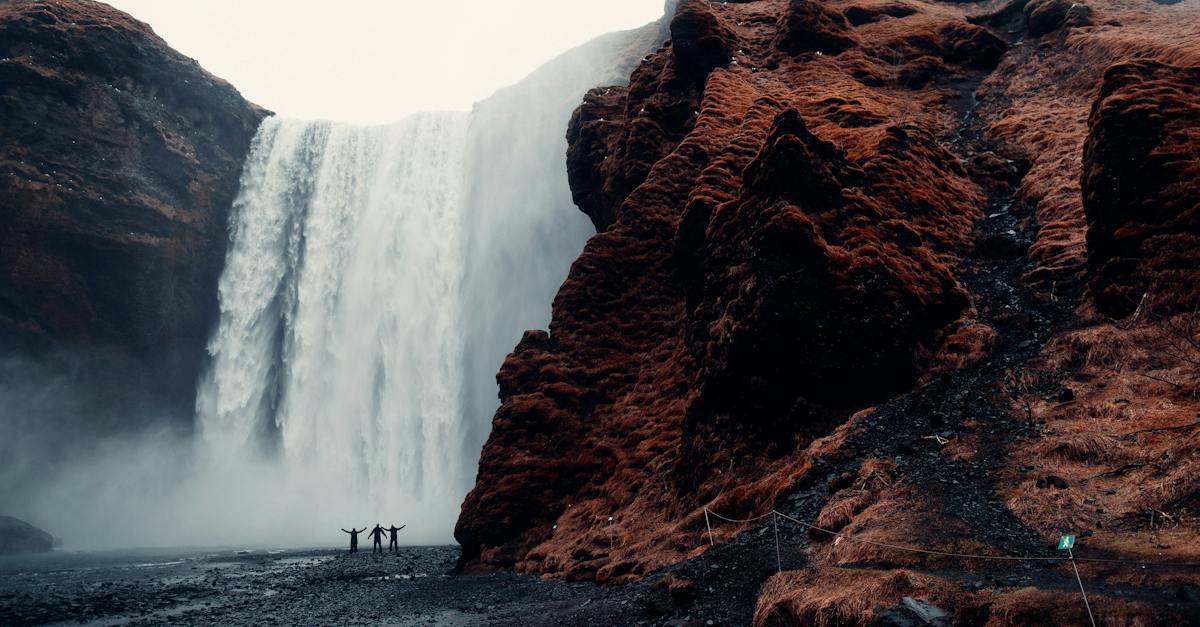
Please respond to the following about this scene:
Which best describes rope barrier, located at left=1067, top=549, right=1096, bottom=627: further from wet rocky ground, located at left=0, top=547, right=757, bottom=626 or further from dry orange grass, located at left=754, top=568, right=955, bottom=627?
wet rocky ground, located at left=0, top=547, right=757, bottom=626

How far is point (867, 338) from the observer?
1700 centimetres

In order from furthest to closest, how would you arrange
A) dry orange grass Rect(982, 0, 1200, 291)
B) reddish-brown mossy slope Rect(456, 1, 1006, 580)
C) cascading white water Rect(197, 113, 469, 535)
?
cascading white water Rect(197, 113, 469, 535) < dry orange grass Rect(982, 0, 1200, 291) < reddish-brown mossy slope Rect(456, 1, 1006, 580)

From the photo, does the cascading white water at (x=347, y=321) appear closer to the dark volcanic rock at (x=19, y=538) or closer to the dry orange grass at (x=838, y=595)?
the dark volcanic rock at (x=19, y=538)

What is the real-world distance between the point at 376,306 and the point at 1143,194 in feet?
162

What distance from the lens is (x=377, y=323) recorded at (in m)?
53.1

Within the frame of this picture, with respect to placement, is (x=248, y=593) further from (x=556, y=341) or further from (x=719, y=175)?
(x=719, y=175)

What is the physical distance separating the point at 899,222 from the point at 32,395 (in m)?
59.4

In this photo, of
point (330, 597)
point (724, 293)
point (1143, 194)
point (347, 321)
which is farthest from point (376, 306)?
point (1143, 194)

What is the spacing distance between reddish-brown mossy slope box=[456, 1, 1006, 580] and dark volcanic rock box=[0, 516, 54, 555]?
3653cm

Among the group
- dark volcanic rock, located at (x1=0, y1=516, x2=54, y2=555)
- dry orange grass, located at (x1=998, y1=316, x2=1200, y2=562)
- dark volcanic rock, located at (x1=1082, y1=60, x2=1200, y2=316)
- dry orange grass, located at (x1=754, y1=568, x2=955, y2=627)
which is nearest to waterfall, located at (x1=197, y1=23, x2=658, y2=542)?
dark volcanic rock, located at (x1=0, y1=516, x2=54, y2=555)

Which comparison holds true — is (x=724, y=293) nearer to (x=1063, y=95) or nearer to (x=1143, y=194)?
(x=1143, y=194)

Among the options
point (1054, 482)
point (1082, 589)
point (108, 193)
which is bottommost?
point (1082, 589)

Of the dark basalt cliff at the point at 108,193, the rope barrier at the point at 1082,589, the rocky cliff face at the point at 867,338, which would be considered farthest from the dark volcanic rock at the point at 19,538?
the rope barrier at the point at 1082,589

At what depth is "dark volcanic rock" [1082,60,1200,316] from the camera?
13.8m
